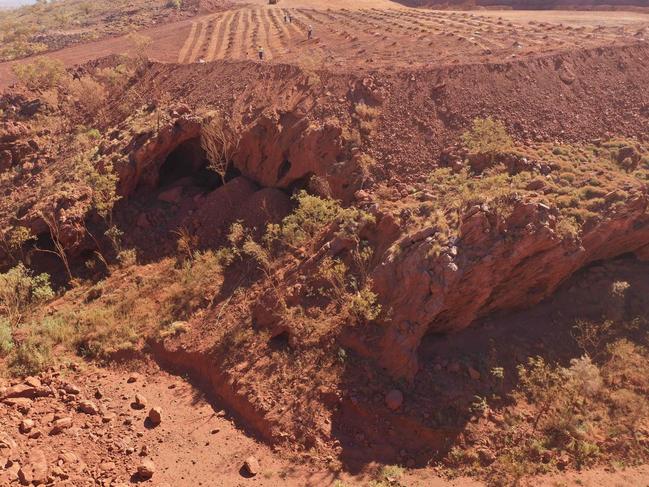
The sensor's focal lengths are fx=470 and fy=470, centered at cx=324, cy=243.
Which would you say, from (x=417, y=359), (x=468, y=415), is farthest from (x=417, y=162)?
(x=468, y=415)

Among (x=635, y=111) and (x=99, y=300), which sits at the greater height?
(x=635, y=111)

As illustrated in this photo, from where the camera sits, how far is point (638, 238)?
55.3ft

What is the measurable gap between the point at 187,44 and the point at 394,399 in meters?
27.7

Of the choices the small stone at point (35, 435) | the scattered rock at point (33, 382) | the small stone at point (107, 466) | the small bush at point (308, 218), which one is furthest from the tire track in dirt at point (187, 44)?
the small stone at point (107, 466)

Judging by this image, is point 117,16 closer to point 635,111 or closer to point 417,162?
point 417,162

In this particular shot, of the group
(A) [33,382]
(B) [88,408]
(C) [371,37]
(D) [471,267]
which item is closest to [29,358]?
(A) [33,382]

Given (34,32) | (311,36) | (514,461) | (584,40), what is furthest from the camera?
(34,32)

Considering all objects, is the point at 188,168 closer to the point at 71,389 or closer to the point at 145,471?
the point at 71,389

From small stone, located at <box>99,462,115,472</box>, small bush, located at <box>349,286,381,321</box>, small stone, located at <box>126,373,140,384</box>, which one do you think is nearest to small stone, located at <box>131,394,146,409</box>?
small stone, located at <box>126,373,140,384</box>

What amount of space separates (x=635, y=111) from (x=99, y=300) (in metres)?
24.6

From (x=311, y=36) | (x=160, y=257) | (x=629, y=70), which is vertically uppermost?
(x=311, y=36)

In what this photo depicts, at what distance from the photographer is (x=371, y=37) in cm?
2928

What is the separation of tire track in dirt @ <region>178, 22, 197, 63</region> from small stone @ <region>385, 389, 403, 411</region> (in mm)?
23524

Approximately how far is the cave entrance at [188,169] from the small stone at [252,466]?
45.6 ft
